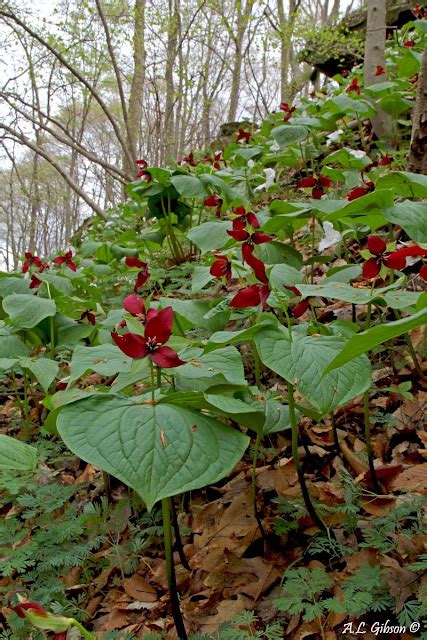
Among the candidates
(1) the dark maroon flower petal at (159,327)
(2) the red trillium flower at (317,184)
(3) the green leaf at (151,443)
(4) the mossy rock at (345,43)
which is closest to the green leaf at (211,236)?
(2) the red trillium flower at (317,184)

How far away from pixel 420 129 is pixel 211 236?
1.14 meters

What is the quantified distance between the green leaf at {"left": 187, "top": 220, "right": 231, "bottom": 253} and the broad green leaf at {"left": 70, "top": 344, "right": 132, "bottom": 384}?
95 cm

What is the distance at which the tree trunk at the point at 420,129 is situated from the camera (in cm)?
219

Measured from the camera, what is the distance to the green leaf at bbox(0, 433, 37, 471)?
848mm

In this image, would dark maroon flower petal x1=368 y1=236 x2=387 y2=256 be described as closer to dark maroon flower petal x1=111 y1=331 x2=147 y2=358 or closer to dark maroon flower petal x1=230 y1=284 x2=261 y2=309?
dark maroon flower petal x1=230 y1=284 x2=261 y2=309

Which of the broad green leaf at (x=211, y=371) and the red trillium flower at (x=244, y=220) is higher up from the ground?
the red trillium flower at (x=244, y=220)

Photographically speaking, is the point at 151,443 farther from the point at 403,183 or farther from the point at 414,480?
the point at 403,183

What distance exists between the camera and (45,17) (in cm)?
684

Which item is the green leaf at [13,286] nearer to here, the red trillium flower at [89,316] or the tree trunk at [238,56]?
the red trillium flower at [89,316]

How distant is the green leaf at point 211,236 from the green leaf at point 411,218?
0.85 metres

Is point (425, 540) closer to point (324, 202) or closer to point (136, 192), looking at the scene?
point (324, 202)

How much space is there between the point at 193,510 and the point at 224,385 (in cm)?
71

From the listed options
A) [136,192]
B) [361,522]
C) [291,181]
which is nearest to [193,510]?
[361,522]

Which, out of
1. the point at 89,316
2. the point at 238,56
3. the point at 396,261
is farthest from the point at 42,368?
the point at 238,56
